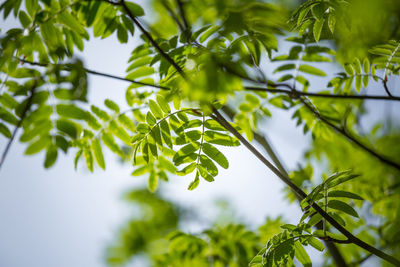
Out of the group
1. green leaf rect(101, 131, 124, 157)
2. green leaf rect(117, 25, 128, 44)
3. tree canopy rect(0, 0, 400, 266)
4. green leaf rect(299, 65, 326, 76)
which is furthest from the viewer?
green leaf rect(299, 65, 326, 76)

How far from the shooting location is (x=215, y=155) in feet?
5.36

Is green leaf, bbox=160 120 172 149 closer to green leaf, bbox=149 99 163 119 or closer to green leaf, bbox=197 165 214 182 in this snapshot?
green leaf, bbox=149 99 163 119

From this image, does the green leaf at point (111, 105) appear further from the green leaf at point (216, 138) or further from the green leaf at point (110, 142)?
the green leaf at point (216, 138)

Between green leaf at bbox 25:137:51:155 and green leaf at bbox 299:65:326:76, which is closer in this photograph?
green leaf at bbox 25:137:51:155

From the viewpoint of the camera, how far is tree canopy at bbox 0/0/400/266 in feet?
4.25

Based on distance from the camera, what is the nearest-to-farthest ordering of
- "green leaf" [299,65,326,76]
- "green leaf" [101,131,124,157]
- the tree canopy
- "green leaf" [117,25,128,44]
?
the tree canopy → "green leaf" [117,25,128,44] → "green leaf" [101,131,124,157] → "green leaf" [299,65,326,76]

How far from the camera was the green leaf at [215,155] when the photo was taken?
163 cm

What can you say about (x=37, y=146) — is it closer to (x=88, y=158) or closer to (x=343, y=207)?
(x=88, y=158)

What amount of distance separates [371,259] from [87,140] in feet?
7.56

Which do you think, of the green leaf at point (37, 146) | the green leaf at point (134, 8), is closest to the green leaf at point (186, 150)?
the green leaf at point (37, 146)

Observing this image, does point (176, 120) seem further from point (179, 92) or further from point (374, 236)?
point (374, 236)

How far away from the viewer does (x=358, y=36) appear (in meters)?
1.72

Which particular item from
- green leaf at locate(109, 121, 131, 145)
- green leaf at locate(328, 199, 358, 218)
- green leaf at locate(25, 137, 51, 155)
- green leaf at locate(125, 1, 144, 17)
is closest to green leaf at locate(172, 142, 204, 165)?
green leaf at locate(109, 121, 131, 145)

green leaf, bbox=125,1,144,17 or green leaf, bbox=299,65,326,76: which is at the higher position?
green leaf, bbox=299,65,326,76
